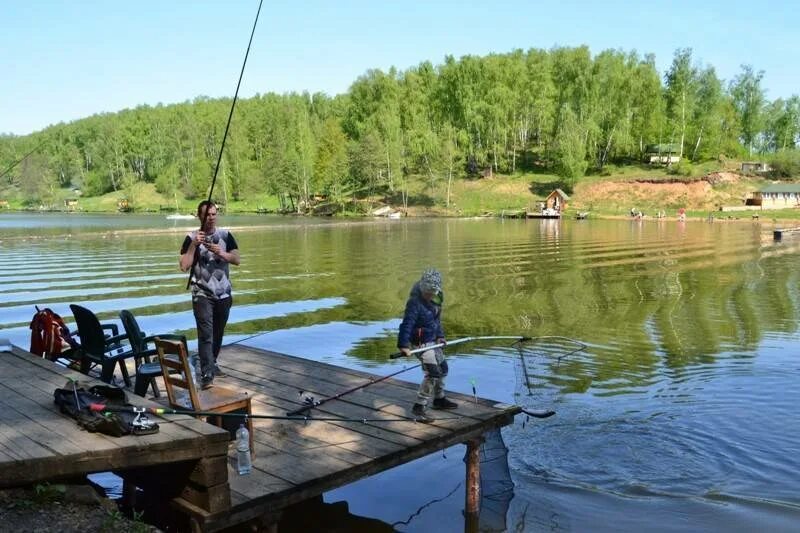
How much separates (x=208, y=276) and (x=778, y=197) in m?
103

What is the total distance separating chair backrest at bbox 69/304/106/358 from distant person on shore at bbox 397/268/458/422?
13.1 feet

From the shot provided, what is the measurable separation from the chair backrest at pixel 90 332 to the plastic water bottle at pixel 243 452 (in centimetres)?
325

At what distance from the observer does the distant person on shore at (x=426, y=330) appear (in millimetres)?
7975

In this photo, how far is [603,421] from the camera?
1111cm

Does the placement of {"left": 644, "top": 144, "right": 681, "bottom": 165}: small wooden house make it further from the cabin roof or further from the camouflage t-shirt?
the camouflage t-shirt

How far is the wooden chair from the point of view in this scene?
6438 mm

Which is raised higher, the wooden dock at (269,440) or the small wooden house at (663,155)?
the small wooden house at (663,155)

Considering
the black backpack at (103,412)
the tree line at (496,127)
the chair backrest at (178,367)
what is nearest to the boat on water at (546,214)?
the tree line at (496,127)

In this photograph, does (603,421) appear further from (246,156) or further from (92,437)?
(246,156)

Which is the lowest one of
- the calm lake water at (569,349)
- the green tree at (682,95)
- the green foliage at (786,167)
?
the calm lake water at (569,349)

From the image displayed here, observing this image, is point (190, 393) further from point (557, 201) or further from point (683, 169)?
point (683, 169)

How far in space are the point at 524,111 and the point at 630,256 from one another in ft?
279

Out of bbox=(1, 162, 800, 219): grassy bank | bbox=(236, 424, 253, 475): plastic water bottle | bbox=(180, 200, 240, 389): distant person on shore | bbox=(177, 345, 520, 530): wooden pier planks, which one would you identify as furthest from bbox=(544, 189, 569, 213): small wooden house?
bbox=(236, 424, 253, 475): plastic water bottle

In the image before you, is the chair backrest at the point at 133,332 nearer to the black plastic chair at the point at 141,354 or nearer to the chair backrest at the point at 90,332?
→ the black plastic chair at the point at 141,354
